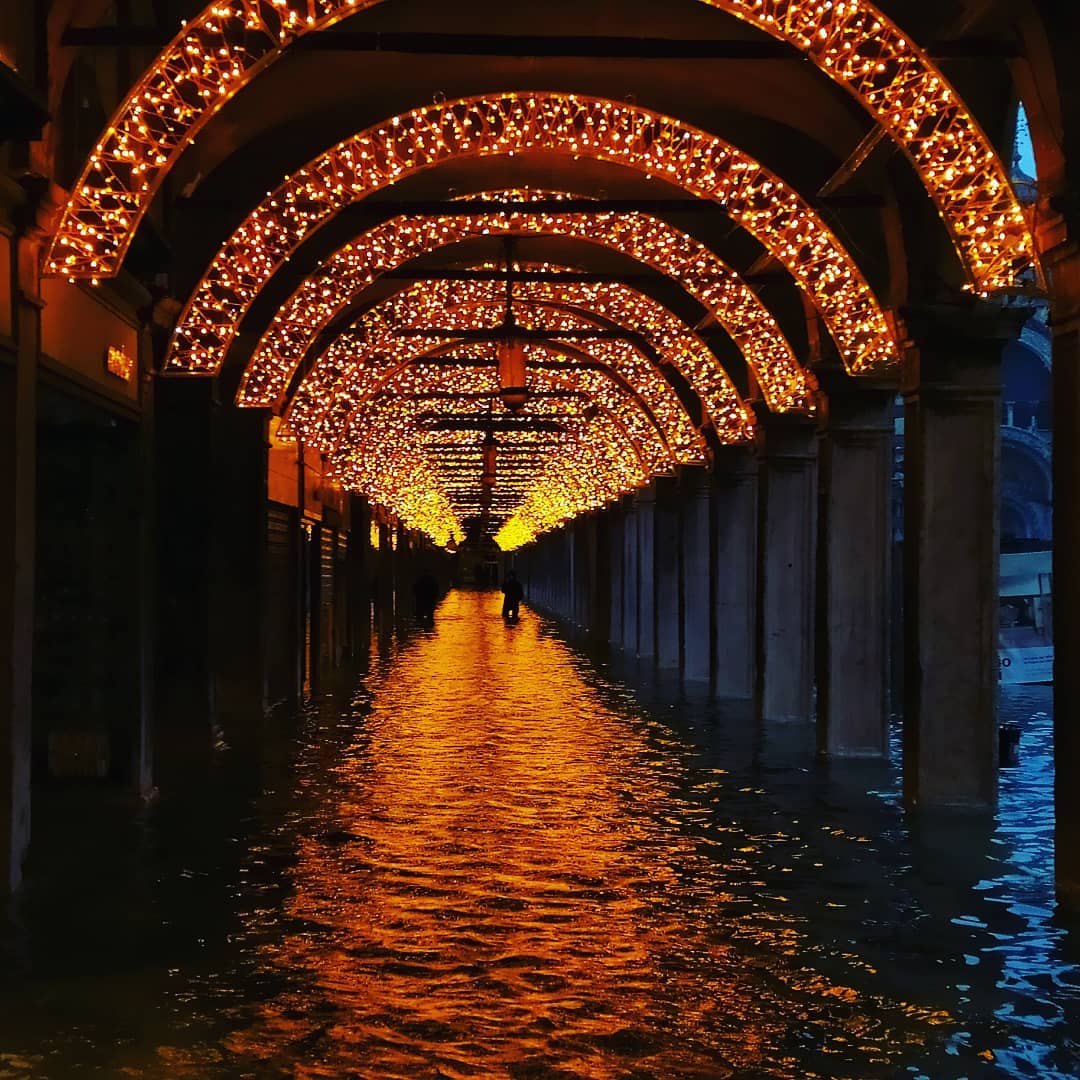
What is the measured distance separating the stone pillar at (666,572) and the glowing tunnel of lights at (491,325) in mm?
5047

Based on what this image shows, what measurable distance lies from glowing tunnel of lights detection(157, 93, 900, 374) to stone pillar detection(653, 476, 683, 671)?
50.9 ft

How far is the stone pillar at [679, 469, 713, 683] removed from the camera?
27203 mm

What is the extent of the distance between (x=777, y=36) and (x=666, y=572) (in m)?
21.1

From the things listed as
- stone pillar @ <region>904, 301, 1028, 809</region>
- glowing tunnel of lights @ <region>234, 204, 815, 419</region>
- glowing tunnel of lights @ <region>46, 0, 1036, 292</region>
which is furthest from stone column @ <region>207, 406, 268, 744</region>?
glowing tunnel of lights @ <region>46, 0, 1036, 292</region>

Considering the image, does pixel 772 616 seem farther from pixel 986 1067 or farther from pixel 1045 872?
pixel 986 1067

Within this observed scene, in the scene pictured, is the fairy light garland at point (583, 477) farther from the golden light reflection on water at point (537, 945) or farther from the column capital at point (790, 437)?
the golden light reflection on water at point (537, 945)

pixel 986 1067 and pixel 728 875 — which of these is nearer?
pixel 986 1067

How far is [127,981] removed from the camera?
689 centimetres

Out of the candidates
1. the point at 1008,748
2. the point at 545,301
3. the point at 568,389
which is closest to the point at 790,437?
the point at 545,301

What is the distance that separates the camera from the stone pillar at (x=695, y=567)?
2720cm

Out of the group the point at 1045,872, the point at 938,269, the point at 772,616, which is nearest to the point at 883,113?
the point at 938,269

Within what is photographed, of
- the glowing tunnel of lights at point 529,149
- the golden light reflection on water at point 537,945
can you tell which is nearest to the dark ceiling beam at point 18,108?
the golden light reflection on water at point 537,945

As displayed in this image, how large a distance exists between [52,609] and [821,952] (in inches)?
273

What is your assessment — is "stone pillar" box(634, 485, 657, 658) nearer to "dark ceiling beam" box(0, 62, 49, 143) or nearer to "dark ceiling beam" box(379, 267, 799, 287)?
"dark ceiling beam" box(379, 267, 799, 287)
